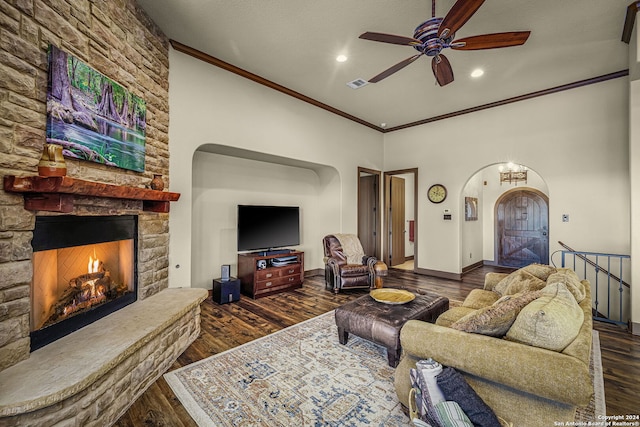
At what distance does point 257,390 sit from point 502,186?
771 cm

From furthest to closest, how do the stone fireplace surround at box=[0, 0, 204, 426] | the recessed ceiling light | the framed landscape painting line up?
the recessed ceiling light < the framed landscape painting < the stone fireplace surround at box=[0, 0, 204, 426]

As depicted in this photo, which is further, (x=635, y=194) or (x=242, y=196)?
(x=242, y=196)

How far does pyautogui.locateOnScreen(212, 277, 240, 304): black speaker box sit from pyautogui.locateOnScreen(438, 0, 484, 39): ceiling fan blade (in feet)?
12.6

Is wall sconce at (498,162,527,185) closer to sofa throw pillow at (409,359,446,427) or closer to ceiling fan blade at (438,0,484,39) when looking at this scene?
ceiling fan blade at (438,0,484,39)

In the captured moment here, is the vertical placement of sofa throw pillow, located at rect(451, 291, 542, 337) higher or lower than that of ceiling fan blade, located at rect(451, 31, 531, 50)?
lower

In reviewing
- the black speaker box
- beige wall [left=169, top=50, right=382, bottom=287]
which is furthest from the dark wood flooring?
beige wall [left=169, top=50, right=382, bottom=287]

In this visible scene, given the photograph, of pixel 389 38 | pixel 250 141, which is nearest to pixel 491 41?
pixel 389 38

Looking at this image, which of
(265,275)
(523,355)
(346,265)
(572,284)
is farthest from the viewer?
(346,265)

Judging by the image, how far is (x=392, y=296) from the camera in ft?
9.72

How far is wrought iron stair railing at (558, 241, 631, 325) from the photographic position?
377 cm

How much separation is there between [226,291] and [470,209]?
5.91 meters

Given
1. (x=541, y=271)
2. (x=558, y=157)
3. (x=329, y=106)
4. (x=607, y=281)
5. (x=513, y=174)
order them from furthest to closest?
(x=513, y=174)
(x=329, y=106)
(x=558, y=157)
(x=607, y=281)
(x=541, y=271)

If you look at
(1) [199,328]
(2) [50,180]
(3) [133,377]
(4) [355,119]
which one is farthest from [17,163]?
(4) [355,119]

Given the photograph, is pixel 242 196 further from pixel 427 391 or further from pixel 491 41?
pixel 427 391
